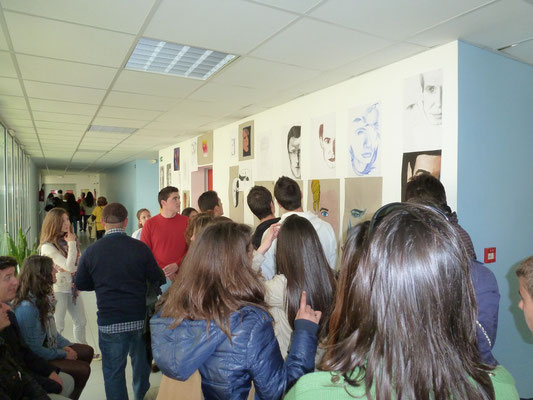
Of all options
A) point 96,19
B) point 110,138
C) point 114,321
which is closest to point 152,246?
point 114,321

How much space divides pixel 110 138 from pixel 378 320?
7266 mm

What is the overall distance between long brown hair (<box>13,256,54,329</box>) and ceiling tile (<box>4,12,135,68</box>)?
1.57m

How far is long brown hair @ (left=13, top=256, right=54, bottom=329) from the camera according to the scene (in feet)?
8.09

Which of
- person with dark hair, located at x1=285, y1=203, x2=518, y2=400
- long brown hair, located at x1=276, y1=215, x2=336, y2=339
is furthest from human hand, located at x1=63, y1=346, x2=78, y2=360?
person with dark hair, located at x1=285, y1=203, x2=518, y2=400

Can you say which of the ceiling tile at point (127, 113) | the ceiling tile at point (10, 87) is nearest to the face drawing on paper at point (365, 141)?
the ceiling tile at point (127, 113)

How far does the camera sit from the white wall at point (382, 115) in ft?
8.51

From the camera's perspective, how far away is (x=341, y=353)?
746mm

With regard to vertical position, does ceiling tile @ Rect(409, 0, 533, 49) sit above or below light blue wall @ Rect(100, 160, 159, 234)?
above

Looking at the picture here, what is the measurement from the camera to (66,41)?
253 cm

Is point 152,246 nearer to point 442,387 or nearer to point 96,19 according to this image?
point 96,19

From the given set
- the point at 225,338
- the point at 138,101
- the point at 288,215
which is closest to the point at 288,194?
the point at 288,215

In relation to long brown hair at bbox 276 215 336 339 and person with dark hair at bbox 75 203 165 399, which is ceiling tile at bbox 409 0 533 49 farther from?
person with dark hair at bbox 75 203 165 399

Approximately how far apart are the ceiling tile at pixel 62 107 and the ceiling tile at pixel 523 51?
4.37m

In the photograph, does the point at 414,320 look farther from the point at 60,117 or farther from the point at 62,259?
the point at 60,117
